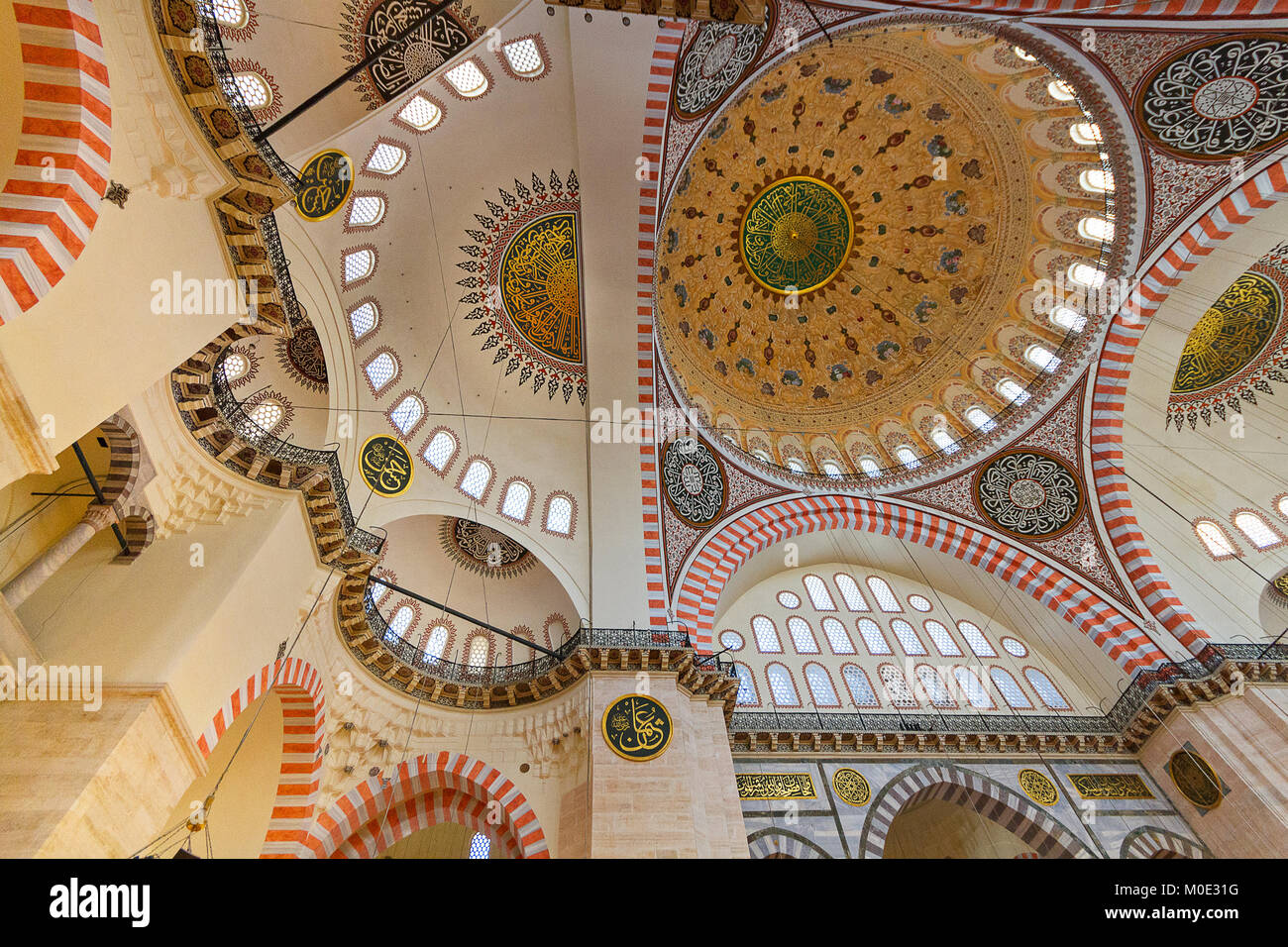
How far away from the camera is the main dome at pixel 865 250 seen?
10891 millimetres

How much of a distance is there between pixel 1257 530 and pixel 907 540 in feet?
A: 18.6

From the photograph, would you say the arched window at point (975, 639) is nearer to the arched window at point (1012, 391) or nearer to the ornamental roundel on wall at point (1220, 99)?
the arched window at point (1012, 391)

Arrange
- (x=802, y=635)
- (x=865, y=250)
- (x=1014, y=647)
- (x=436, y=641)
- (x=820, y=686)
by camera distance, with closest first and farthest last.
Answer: (x=436, y=641) < (x=820, y=686) < (x=802, y=635) < (x=1014, y=647) < (x=865, y=250)

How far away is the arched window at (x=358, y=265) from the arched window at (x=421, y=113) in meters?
1.71

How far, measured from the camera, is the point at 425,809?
8.27m

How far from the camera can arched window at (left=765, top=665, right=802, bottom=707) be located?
1072 centimetres

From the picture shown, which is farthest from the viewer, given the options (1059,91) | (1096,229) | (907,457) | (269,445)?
(907,457)

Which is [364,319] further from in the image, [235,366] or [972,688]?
[972,688]

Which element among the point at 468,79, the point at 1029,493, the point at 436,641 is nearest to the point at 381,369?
the point at 468,79

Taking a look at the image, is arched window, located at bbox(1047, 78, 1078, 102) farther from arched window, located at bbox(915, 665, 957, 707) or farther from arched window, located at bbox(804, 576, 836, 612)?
arched window, located at bbox(915, 665, 957, 707)

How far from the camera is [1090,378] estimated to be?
1077 cm

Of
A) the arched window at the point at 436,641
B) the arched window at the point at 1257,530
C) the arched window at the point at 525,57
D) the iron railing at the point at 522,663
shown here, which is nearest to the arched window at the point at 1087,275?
the arched window at the point at 1257,530
